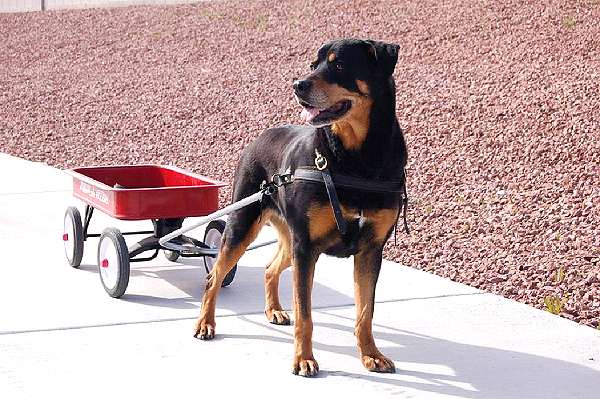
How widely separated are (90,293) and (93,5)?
19188 mm

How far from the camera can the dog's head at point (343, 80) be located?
527 centimetres

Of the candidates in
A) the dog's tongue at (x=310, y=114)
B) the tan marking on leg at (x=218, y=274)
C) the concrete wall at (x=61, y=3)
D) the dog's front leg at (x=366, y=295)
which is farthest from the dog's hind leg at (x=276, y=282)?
the concrete wall at (x=61, y=3)

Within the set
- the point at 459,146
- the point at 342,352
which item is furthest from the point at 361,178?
the point at 459,146

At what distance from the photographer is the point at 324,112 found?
5.29m

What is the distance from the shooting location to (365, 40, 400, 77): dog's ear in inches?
213

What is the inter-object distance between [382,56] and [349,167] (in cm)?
57

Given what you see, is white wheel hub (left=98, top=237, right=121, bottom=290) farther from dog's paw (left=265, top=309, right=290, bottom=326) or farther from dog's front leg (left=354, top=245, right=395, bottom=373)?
dog's front leg (left=354, top=245, right=395, bottom=373)

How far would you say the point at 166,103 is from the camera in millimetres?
15617

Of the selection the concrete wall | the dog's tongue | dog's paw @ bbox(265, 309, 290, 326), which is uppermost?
the dog's tongue

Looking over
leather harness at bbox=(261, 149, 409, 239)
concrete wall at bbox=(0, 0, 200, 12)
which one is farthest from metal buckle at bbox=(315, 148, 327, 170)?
concrete wall at bbox=(0, 0, 200, 12)

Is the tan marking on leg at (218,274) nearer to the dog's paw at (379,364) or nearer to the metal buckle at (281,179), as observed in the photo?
the metal buckle at (281,179)

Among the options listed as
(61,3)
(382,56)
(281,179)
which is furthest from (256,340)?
(61,3)

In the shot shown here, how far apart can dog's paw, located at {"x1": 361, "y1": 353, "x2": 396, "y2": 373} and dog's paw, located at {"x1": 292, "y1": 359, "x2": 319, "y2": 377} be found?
0.28 meters

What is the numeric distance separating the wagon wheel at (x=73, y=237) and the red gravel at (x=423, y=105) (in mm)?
2352
